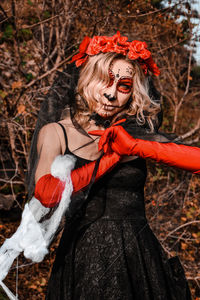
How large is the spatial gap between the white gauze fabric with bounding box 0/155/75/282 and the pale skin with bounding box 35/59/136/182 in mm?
63

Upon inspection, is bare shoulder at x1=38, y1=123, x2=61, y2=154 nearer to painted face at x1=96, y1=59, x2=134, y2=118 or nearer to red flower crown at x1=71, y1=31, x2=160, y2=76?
painted face at x1=96, y1=59, x2=134, y2=118

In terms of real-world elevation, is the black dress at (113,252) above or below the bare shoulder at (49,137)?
below

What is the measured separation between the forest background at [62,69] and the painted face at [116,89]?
4.38 feet

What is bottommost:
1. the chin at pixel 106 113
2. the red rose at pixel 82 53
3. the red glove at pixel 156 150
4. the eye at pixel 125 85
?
the red glove at pixel 156 150

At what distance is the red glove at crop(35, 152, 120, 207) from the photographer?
112 cm

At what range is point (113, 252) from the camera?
1.25 metres

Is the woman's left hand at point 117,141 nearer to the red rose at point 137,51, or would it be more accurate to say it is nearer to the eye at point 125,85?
the eye at point 125,85

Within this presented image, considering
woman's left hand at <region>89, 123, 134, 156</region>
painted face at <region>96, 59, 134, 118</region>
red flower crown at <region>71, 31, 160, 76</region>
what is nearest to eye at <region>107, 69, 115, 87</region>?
painted face at <region>96, 59, 134, 118</region>

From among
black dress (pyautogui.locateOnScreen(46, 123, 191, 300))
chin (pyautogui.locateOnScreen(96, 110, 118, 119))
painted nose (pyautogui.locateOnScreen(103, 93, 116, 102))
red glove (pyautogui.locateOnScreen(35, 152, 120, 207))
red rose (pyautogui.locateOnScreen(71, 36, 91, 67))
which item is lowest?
black dress (pyautogui.locateOnScreen(46, 123, 191, 300))

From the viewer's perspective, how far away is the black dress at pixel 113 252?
1.20 m

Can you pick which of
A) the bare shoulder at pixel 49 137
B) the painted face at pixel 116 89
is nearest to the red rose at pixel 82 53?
the painted face at pixel 116 89

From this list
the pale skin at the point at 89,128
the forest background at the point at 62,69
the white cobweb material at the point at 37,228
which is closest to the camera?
the white cobweb material at the point at 37,228

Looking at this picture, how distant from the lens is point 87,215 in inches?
51.5

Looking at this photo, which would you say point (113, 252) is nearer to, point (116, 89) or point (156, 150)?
point (156, 150)
